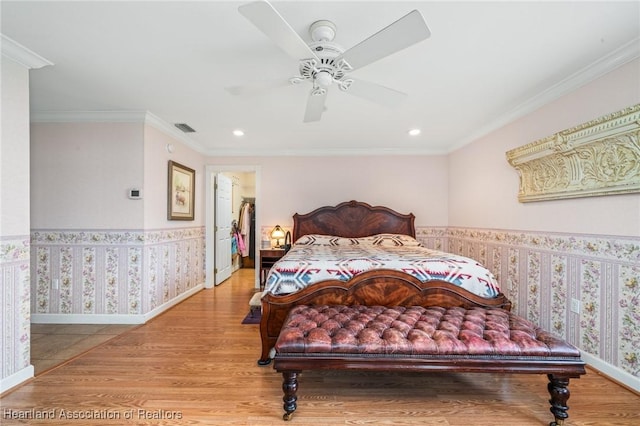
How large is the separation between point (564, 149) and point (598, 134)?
0.30m

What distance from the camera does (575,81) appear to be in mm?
2250

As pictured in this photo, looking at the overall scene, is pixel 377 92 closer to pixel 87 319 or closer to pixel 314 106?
pixel 314 106

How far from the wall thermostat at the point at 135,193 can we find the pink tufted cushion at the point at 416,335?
88.7 inches

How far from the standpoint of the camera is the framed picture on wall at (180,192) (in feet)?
11.8

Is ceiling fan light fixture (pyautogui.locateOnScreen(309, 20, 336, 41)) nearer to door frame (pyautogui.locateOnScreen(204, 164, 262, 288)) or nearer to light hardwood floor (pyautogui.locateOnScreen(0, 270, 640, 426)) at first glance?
light hardwood floor (pyautogui.locateOnScreen(0, 270, 640, 426))

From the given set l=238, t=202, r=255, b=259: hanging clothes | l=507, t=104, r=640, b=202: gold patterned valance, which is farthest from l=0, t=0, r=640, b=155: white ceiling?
l=238, t=202, r=255, b=259: hanging clothes

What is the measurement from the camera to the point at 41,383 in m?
1.97

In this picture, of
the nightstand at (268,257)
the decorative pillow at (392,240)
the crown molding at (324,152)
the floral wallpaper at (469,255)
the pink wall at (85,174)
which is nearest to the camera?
A: the floral wallpaper at (469,255)

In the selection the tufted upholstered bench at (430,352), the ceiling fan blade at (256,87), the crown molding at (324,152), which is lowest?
the tufted upholstered bench at (430,352)

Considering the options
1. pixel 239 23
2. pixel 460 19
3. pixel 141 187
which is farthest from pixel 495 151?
pixel 141 187

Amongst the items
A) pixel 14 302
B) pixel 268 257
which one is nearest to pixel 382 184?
pixel 268 257

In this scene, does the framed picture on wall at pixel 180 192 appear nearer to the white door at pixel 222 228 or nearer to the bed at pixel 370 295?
the white door at pixel 222 228

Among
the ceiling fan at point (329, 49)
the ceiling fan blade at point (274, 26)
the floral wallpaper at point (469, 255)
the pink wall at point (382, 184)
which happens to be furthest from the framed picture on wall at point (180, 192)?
the ceiling fan blade at point (274, 26)

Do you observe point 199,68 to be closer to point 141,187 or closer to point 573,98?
point 141,187
